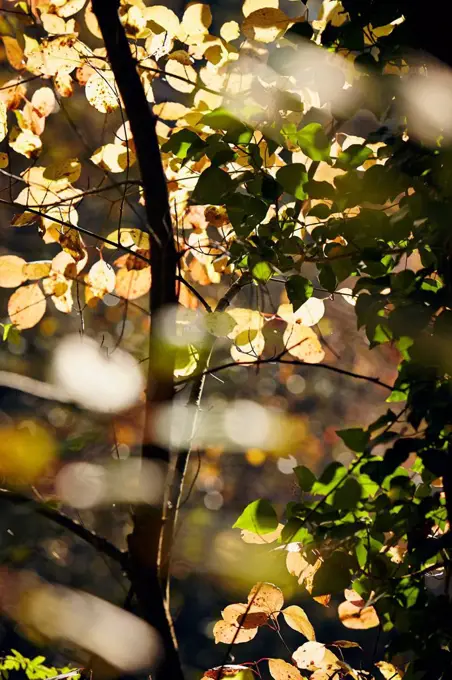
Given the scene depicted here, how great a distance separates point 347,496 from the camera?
31.7 inches

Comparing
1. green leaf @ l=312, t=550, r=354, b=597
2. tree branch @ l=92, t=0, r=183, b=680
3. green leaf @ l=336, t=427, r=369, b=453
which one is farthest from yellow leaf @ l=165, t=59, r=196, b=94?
green leaf @ l=312, t=550, r=354, b=597

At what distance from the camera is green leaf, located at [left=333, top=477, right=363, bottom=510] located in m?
0.80

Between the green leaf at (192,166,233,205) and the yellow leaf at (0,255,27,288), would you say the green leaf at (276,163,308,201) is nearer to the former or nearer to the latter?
the green leaf at (192,166,233,205)

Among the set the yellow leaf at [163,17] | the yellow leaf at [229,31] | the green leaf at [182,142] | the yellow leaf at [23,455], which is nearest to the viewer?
the green leaf at [182,142]

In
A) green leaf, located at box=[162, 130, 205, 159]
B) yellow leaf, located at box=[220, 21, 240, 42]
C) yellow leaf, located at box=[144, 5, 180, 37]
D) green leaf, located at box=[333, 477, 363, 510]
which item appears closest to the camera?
green leaf, located at box=[333, 477, 363, 510]

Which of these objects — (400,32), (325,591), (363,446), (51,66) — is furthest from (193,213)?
(325,591)

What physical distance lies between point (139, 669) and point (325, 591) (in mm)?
308

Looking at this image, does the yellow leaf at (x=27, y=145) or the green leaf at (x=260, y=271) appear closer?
the green leaf at (x=260, y=271)

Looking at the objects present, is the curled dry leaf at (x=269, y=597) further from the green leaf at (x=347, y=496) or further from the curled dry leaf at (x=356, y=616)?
the green leaf at (x=347, y=496)

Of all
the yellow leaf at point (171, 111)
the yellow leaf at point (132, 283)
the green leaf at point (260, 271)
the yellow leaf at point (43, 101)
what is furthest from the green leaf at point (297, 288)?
the yellow leaf at point (43, 101)

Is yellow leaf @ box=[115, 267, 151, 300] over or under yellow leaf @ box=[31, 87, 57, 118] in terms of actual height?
under

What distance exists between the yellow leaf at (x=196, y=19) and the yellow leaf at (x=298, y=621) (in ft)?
3.30

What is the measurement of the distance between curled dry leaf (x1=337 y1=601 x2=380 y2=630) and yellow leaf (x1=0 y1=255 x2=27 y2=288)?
0.81 metres

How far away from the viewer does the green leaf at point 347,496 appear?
805mm
